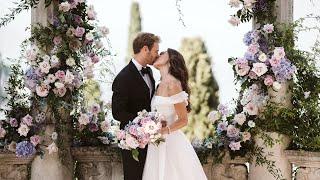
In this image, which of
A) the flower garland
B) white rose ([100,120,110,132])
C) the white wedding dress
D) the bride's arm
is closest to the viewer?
the bride's arm

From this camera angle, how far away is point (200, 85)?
11109 mm

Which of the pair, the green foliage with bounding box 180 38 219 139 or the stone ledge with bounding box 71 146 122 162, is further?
the green foliage with bounding box 180 38 219 139

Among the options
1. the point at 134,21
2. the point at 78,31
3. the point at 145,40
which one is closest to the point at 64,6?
the point at 78,31

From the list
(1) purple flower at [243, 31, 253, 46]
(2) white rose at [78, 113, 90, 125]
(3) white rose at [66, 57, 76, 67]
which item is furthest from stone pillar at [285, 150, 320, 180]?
(3) white rose at [66, 57, 76, 67]

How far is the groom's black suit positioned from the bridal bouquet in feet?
0.90

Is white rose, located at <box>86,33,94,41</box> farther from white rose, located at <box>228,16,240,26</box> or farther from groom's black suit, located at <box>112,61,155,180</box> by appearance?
white rose, located at <box>228,16,240,26</box>

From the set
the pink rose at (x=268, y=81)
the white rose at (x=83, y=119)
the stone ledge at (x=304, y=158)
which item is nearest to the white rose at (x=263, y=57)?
the pink rose at (x=268, y=81)

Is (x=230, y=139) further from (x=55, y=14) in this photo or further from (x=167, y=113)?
(x=55, y=14)

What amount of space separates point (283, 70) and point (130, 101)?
4.08 feet

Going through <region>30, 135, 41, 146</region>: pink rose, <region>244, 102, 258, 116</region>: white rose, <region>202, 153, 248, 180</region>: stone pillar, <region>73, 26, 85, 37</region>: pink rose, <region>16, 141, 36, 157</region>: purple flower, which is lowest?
<region>202, 153, 248, 180</region>: stone pillar

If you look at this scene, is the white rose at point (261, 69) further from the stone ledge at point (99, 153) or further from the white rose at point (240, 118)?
the stone ledge at point (99, 153)

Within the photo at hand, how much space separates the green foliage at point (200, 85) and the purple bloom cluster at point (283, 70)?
5.39 m

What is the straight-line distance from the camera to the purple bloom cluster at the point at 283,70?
5363 millimetres

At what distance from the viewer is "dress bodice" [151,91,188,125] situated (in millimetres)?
4934
